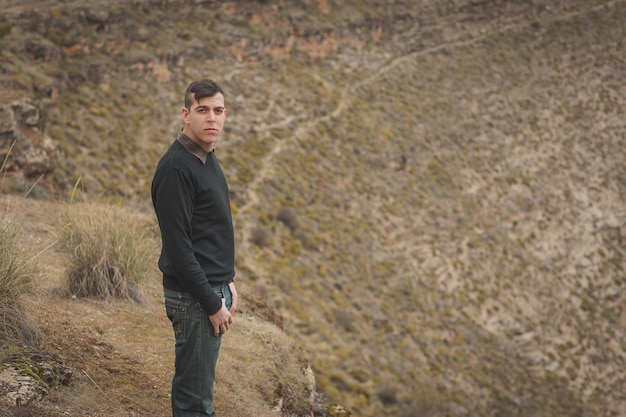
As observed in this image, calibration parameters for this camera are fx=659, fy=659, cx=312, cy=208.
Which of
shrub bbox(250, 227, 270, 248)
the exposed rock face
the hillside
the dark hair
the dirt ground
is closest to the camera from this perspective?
the dark hair

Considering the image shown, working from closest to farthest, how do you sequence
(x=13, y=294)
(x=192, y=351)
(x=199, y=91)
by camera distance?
(x=199, y=91) < (x=192, y=351) < (x=13, y=294)

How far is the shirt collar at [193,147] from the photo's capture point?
394cm

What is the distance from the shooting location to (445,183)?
27906 mm

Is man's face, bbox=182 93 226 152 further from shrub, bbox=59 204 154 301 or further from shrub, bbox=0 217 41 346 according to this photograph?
shrub, bbox=59 204 154 301

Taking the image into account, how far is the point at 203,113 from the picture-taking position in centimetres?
396

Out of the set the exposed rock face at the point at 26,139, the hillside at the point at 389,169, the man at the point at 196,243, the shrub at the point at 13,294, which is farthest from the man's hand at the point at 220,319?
the exposed rock face at the point at 26,139

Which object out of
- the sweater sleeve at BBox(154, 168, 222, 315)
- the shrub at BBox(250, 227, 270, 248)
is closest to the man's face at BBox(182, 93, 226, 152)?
the sweater sleeve at BBox(154, 168, 222, 315)

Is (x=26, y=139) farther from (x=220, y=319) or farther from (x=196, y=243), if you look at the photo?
(x=220, y=319)

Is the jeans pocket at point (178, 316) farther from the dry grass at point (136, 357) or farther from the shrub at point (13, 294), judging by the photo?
the shrub at point (13, 294)

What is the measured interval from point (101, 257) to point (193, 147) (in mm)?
3589

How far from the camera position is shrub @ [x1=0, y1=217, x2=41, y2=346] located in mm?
4879

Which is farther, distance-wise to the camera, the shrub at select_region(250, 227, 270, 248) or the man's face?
the shrub at select_region(250, 227, 270, 248)

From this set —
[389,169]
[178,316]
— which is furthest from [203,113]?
[389,169]

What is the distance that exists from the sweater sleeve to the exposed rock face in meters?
11.9
